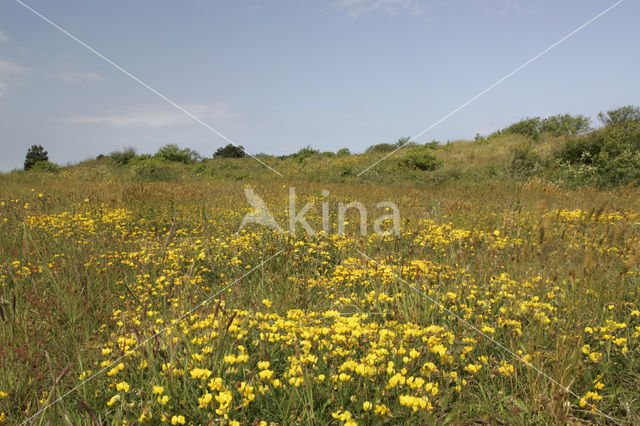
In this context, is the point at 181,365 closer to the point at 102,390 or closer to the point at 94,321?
the point at 102,390

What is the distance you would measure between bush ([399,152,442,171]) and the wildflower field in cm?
1327

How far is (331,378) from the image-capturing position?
1.93m

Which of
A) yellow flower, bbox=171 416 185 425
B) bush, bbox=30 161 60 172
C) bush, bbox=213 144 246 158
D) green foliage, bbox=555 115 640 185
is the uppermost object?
bush, bbox=213 144 246 158

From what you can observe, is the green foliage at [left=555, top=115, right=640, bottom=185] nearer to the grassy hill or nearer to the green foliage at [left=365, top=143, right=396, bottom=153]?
the grassy hill

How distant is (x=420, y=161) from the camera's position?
59.9ft

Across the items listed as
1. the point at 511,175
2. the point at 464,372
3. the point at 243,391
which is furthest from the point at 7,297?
the point at 511,175

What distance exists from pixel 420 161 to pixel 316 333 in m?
17.2

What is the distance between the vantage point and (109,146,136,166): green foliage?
2158cm

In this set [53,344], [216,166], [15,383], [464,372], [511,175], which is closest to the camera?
[15,383]

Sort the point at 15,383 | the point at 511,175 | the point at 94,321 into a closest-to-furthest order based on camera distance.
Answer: the point at 15,383 < the point at 94,321 < the point at 511,175

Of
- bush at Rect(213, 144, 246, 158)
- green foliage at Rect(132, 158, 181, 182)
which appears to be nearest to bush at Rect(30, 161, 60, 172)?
green foliage at Rect(132, 158, 181, 182)

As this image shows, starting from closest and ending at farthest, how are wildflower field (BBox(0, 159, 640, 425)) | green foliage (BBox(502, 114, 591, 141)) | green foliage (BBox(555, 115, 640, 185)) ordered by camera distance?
wildflower field (BBox(0, 159, 640, 425)) < green foliage (BBox(555, 115, 640, 185)) < green foliage (BBox(502, 114, 591, 141))

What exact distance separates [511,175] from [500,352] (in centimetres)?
1352

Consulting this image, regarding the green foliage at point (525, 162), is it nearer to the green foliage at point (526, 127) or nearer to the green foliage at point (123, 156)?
the green foliage at point (526, 127)
